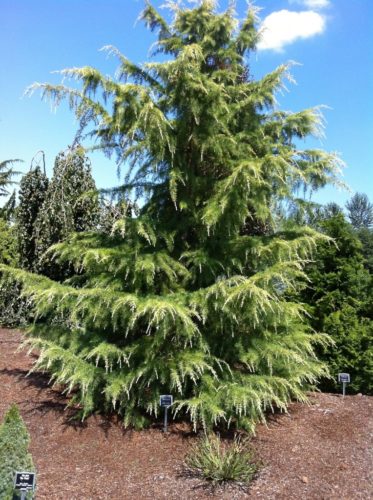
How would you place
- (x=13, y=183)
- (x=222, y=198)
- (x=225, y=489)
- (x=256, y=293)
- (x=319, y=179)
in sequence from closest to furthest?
(x=225, y=489) → (x=256, y=293) → (x=222, y=198) → (x=319, y=179) → (x=13, y=183)

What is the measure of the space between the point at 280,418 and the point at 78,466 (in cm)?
231

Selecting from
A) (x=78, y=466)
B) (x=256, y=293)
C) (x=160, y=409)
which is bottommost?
(x=78, y=466)

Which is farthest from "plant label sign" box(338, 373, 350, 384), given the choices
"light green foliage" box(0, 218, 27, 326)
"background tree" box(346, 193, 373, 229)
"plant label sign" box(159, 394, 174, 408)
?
"background tree" box(346, 193, 373, 229)

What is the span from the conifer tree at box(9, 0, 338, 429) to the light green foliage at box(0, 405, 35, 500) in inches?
42.4

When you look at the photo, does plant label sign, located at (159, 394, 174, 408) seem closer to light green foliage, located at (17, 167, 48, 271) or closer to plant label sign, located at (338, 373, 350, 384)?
plant label sign, located at (338, 373, 350, 384)

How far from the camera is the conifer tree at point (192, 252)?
458cm

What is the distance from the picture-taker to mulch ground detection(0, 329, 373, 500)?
3.82 meters

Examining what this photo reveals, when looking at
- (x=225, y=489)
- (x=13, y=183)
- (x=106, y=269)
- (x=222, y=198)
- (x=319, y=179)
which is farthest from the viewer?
(x=13, y=183)

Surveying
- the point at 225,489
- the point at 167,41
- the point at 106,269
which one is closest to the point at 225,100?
the point at 167,41

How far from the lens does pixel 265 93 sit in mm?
5086

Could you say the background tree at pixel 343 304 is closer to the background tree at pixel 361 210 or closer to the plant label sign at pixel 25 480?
the plant label sign at pixel 25 480

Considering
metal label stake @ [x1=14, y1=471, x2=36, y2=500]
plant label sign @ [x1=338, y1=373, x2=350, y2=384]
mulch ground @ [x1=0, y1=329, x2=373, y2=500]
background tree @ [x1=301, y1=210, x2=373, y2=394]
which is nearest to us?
metal label stake @ [x1=14, y1=471, x2=36, y2=500]

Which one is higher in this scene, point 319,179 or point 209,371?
point 319,179

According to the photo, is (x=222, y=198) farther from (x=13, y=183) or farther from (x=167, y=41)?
(x=13, y=183)
